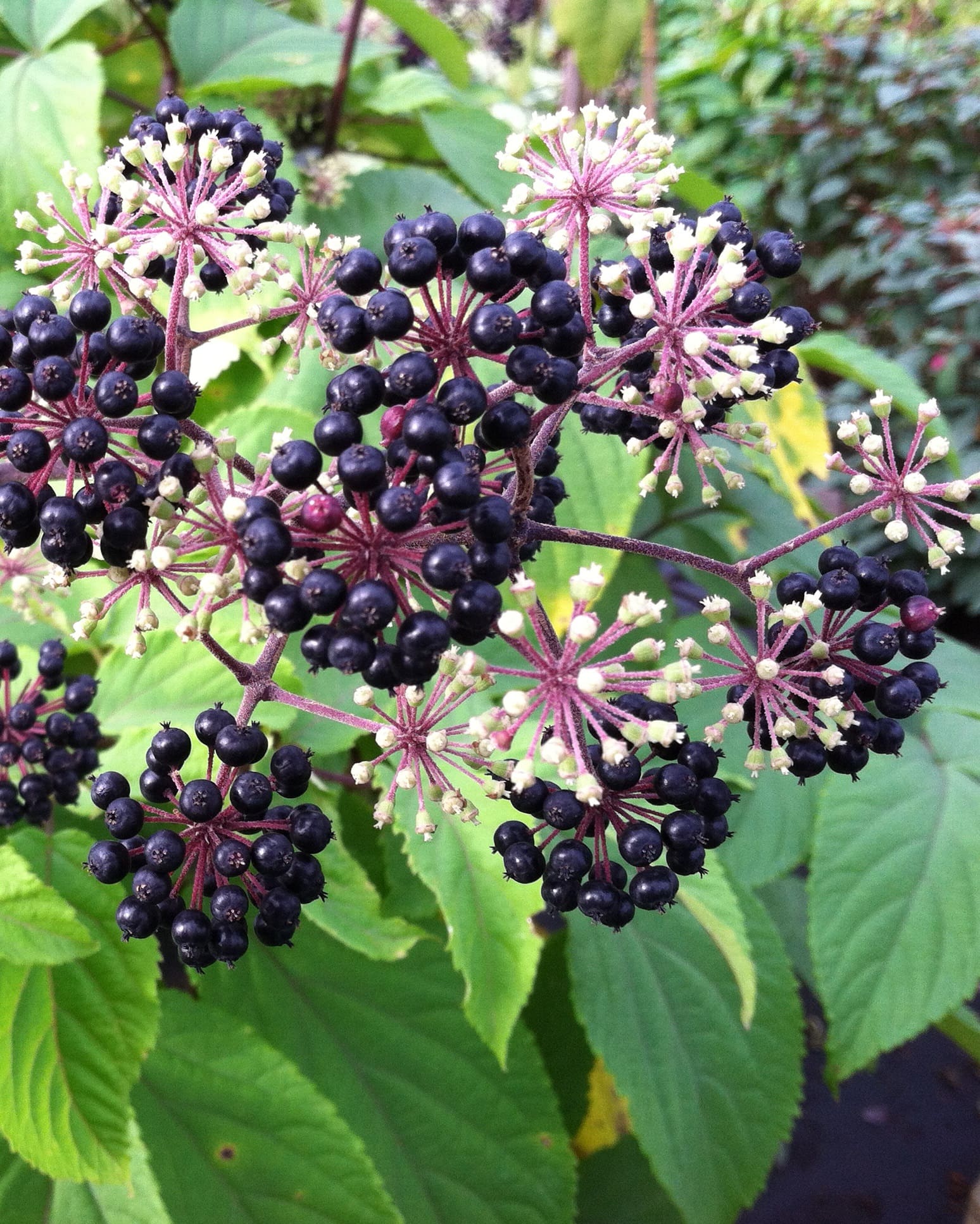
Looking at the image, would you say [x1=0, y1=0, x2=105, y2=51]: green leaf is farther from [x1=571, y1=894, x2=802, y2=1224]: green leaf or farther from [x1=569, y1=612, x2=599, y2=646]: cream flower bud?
[x1=571, y1=894, x2=802, y2=1224]: green leaf

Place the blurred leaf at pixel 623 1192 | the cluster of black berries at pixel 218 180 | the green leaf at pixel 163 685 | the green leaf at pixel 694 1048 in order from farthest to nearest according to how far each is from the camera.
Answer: the blurred leaf at pixel 623 1192, the green leaf at pixel 694 1048, the green leaf at pixel 163 685, the cluster of black berries at pixel 218 180

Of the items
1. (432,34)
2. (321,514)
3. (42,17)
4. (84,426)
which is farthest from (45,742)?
(432,34)

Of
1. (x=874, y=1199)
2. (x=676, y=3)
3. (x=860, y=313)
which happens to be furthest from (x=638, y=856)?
(x=676, y=3)

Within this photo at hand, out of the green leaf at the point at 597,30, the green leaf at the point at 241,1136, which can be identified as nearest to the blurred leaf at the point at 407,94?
the green leaf at the point at 597,30

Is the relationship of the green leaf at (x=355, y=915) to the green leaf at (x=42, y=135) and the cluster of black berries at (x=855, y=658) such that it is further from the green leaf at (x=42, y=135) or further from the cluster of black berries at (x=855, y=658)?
the green leaf at (x=42, y=135)

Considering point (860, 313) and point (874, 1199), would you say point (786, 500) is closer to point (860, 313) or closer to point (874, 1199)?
point (874, 1199)

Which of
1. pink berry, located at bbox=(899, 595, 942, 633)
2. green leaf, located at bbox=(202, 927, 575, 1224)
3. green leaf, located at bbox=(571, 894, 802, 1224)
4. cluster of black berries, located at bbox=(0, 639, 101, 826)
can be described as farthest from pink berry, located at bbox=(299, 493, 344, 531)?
green leaf, located at bbox=(202, 927, 575, 1224)
